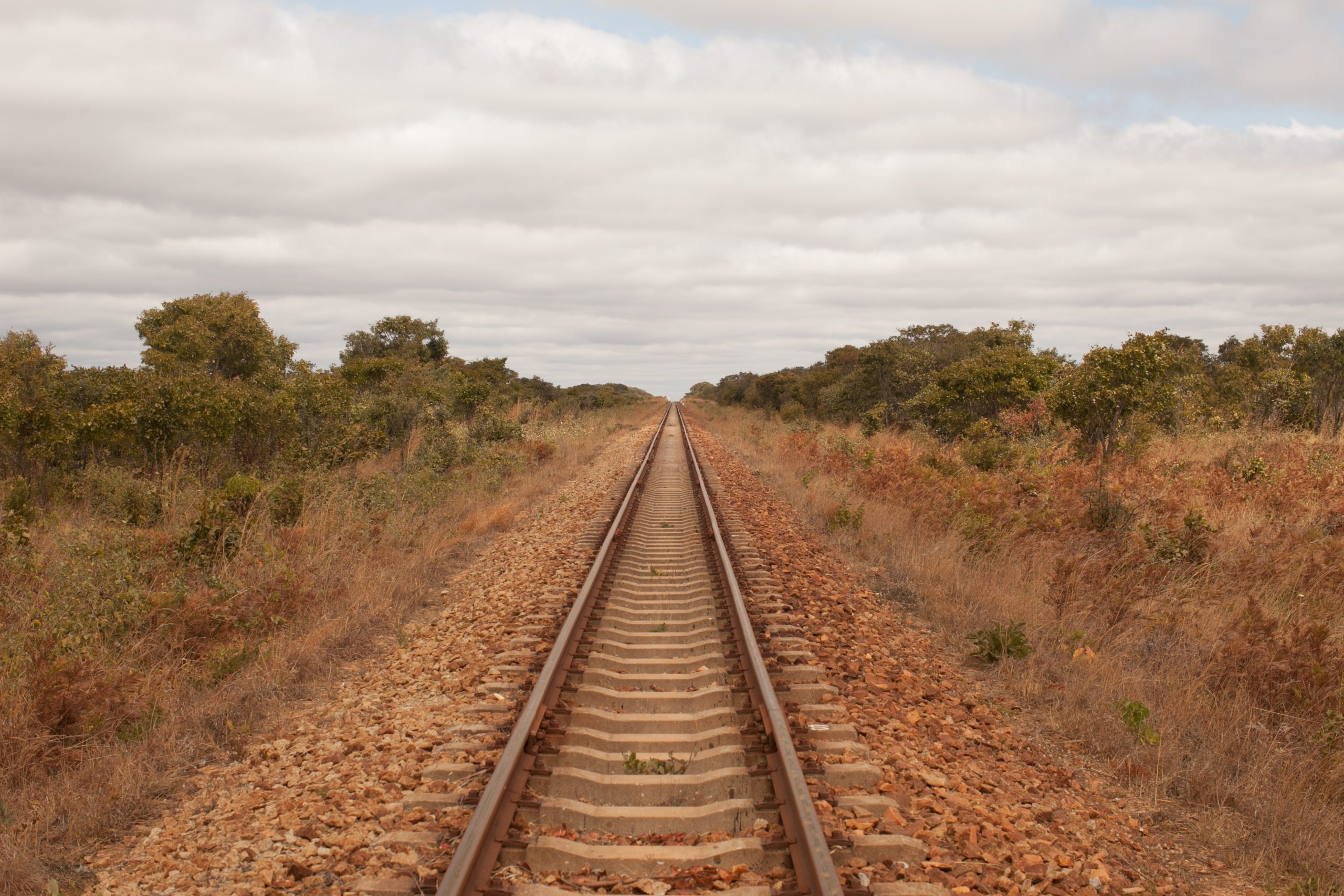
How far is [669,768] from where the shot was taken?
4.54m

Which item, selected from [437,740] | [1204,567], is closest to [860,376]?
[1204,567]

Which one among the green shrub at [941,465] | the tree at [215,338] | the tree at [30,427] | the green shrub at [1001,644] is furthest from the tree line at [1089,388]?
the tree at [215,338]

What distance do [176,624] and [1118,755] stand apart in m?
7.19

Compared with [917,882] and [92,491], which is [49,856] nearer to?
[917,882]

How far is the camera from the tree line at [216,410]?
41.3 feet

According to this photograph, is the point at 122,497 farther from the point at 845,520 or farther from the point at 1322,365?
the point at 1322,365

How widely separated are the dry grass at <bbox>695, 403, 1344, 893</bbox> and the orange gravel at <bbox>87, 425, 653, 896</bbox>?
390cm

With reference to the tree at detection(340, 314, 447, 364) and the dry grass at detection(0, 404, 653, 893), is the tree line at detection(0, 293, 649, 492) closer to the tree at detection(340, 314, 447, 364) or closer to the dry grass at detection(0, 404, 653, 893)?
the dry grass at detection(0, 404, 653, 893)

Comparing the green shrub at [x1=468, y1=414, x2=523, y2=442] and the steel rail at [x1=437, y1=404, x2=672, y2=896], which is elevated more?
the green shrub at [x1=468, y1=414, x2=523, y2=442]

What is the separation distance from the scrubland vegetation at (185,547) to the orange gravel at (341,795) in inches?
12.1

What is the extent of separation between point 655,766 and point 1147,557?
251 inches

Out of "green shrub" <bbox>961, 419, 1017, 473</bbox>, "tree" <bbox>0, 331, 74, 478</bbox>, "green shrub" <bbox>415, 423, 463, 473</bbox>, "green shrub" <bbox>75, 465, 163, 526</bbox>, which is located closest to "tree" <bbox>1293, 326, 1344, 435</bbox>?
"green shrub" <bbox>961, 419, 1017, 473</bbox>

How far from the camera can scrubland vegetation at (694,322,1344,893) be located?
4.77 m

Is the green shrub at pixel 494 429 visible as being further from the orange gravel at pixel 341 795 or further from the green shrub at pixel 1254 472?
the green shrub at pixel 1254 472
